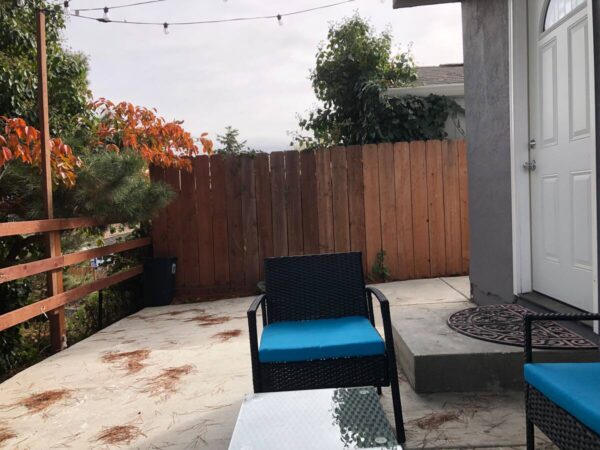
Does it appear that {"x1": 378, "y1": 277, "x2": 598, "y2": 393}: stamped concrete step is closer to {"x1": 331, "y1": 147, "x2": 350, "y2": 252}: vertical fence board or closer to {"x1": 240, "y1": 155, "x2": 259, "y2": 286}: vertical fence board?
{"x1": 331, "y1": 147, "x2": 350, "y2": 252}: vertical fence board

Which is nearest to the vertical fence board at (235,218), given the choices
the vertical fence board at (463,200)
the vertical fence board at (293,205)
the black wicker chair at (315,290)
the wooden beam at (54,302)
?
the vertical fence board at (293,205)

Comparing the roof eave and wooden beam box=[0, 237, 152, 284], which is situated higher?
the roof eave

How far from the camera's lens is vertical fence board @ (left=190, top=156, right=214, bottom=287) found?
578 cm

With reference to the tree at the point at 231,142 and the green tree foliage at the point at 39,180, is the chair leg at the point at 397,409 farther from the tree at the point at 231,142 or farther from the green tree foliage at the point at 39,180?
the tree at the point at 231,142

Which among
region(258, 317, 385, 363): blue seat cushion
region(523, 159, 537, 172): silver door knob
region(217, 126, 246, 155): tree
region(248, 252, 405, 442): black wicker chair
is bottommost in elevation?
region(258, 317, 385, 363): blue seat cushion

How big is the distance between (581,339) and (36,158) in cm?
399

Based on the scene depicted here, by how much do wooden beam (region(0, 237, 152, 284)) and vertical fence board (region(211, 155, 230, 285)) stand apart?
2.91 feet

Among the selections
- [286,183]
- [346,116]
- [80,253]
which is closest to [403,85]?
[346,116]

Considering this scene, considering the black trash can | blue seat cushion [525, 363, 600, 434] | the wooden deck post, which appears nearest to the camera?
blue seat cushion [525, 363, 600, 434]

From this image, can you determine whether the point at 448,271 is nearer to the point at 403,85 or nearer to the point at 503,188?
the point at 503,188

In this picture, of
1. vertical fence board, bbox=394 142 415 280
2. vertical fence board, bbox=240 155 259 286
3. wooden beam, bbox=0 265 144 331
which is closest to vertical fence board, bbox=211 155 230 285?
vertical fence board, bbox=240 155 259 286

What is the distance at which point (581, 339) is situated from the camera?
2578mm

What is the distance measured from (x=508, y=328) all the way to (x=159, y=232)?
4.16 m

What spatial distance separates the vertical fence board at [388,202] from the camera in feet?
18.9
